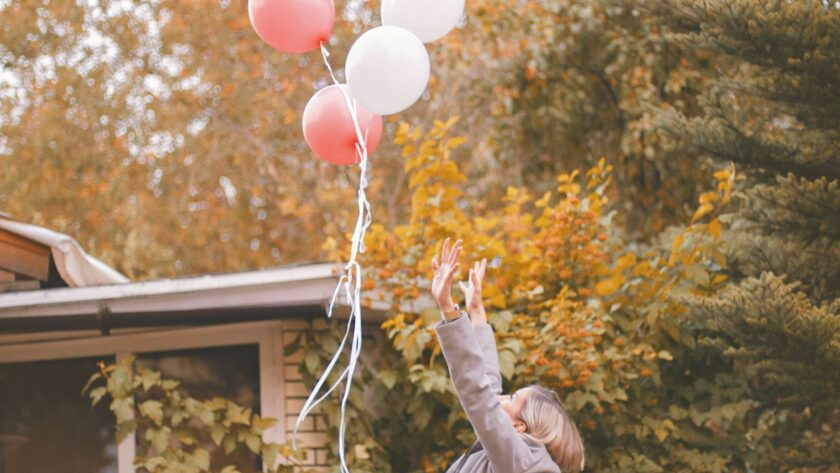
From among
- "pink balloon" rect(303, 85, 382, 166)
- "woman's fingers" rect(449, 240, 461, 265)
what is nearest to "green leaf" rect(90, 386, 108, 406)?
"pink balloon" rect(303, 85, 382, 166)

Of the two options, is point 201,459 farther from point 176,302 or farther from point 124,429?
point 176,302

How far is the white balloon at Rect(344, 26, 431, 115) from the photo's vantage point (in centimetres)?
377

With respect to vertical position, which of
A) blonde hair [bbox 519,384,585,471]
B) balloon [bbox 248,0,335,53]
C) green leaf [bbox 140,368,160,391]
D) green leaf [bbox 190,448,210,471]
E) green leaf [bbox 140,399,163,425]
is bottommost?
blonde hair [bbox 519,384,585,471]

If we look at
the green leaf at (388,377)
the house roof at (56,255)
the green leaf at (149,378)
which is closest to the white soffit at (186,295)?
the green leaf at (149,378)

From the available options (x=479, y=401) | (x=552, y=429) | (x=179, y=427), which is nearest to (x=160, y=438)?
(x=179, y=427)

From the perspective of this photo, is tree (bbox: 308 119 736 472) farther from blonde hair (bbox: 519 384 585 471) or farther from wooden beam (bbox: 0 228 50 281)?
blonde hair (bbox: 519 384 585 471)

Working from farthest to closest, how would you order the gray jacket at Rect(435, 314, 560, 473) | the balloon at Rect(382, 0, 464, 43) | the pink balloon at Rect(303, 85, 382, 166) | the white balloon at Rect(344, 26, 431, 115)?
the balloon at Rect(382, 0, 464, 43) < the pink balloon at Rect(303, 85, 382, 166) < the white balloon at Rect(344, 26, 431, 115) < the gray jacket at Rect(435, 314, 560, 473)

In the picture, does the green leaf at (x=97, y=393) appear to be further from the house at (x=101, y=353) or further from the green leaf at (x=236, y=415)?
the green leaf at (x=236, y=415)

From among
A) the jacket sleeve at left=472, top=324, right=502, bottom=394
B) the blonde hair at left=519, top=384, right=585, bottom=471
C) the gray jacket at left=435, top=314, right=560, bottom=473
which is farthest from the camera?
the jacket sleeve at left=472, top=324, right=502, bottom=394

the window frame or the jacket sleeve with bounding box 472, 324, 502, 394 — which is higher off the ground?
the window frame

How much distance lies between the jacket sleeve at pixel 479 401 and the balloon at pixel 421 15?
4.89 feet

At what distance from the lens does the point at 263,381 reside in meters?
5.91

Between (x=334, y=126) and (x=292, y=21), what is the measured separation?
45 centimetres

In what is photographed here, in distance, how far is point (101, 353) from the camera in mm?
6031
